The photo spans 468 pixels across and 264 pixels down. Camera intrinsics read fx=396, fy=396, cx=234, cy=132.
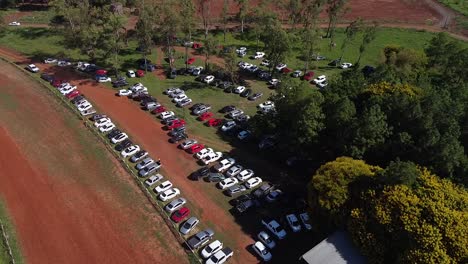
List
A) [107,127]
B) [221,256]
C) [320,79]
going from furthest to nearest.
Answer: [320,79], [107,127], [221,256]

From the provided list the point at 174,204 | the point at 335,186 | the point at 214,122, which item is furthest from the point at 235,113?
the point at 335,186

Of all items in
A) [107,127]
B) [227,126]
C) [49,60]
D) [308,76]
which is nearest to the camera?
[107,127]


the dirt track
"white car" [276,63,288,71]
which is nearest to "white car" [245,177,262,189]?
the dirt track

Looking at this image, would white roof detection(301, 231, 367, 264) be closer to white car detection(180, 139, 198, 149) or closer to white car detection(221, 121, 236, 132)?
white car detection(180, 139, 198, 149)

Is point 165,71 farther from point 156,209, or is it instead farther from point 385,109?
point 385,109

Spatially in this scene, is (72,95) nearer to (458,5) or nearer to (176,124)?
(176,124)

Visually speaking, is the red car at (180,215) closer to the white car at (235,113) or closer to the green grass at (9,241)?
the green grass at (9,241)
